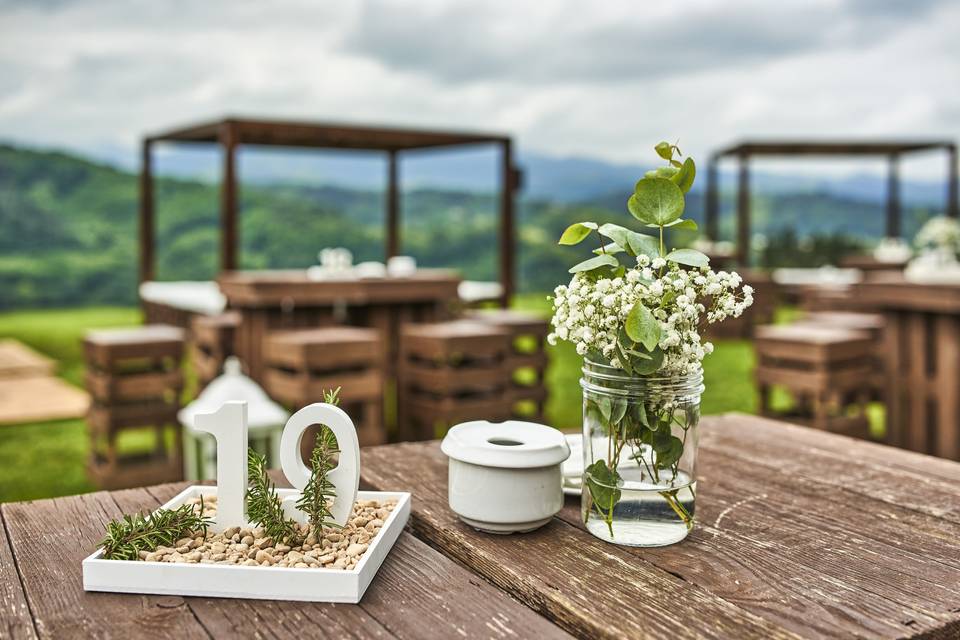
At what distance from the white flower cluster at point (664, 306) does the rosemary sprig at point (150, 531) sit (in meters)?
0.48

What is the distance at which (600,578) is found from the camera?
0.93 m

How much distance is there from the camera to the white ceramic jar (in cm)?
103

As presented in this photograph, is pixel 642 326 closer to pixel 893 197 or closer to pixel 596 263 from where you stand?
pixel 596 263

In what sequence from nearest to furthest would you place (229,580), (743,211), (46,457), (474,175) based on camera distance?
(229,580) → (46,457) → (743,211) → (474,175)

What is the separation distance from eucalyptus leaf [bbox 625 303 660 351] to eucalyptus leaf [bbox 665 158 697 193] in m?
0.18

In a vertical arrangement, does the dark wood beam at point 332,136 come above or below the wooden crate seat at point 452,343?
above

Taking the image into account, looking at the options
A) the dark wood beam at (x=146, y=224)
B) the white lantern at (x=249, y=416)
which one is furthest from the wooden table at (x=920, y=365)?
the dark wood beam at (x=146, y=224)

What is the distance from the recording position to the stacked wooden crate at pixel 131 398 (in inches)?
136

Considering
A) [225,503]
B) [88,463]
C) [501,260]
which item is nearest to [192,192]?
[501,260]

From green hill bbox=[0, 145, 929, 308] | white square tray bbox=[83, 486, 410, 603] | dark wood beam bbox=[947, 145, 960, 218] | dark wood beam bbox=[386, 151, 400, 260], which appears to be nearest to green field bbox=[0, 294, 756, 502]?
green hill bbox=[0, 145, 929, 308]

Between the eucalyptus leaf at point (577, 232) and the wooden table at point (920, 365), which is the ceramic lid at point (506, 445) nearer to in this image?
the eucalyptus leaf at point (577, 232)

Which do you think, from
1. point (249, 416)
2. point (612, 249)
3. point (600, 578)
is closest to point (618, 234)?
point (612, 249)

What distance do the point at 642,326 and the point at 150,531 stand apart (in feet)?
1.92

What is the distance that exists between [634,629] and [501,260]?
5175 mm
